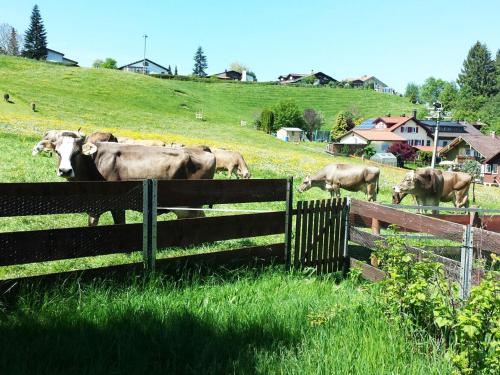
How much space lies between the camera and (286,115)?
352 feet

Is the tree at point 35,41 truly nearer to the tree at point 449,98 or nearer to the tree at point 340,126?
the tree at point 340,126

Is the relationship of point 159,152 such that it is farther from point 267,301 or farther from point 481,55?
point 481,55

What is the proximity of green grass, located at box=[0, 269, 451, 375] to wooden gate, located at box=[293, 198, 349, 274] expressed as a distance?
81.7 inches

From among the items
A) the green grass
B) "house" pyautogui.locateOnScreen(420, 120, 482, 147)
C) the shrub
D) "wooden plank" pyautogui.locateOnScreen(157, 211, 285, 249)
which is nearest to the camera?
the green grass

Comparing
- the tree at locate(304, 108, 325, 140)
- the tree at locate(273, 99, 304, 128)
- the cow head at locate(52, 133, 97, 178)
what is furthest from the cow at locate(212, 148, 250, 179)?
the tree at locate(304, 108, 325, 140)


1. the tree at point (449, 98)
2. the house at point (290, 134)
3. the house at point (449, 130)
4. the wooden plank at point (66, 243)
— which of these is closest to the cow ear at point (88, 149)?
the wooden plank at point (66, 243)

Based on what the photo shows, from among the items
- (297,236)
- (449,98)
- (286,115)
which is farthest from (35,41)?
(297,236)

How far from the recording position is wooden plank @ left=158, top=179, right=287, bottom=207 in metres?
7.08

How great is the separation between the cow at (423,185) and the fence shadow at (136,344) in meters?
14.8

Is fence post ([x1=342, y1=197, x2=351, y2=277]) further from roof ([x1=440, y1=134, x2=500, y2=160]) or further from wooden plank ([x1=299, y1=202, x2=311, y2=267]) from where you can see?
roof ([x1=440, y1=134, x2=500, y2=160])

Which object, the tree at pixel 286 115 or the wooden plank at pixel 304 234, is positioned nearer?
the wooden plank at pixel 304 234

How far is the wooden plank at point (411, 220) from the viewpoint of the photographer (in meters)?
7.06

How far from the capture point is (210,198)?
24.9ft

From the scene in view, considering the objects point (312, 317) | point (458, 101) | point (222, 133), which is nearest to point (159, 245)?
point (312, 317)
